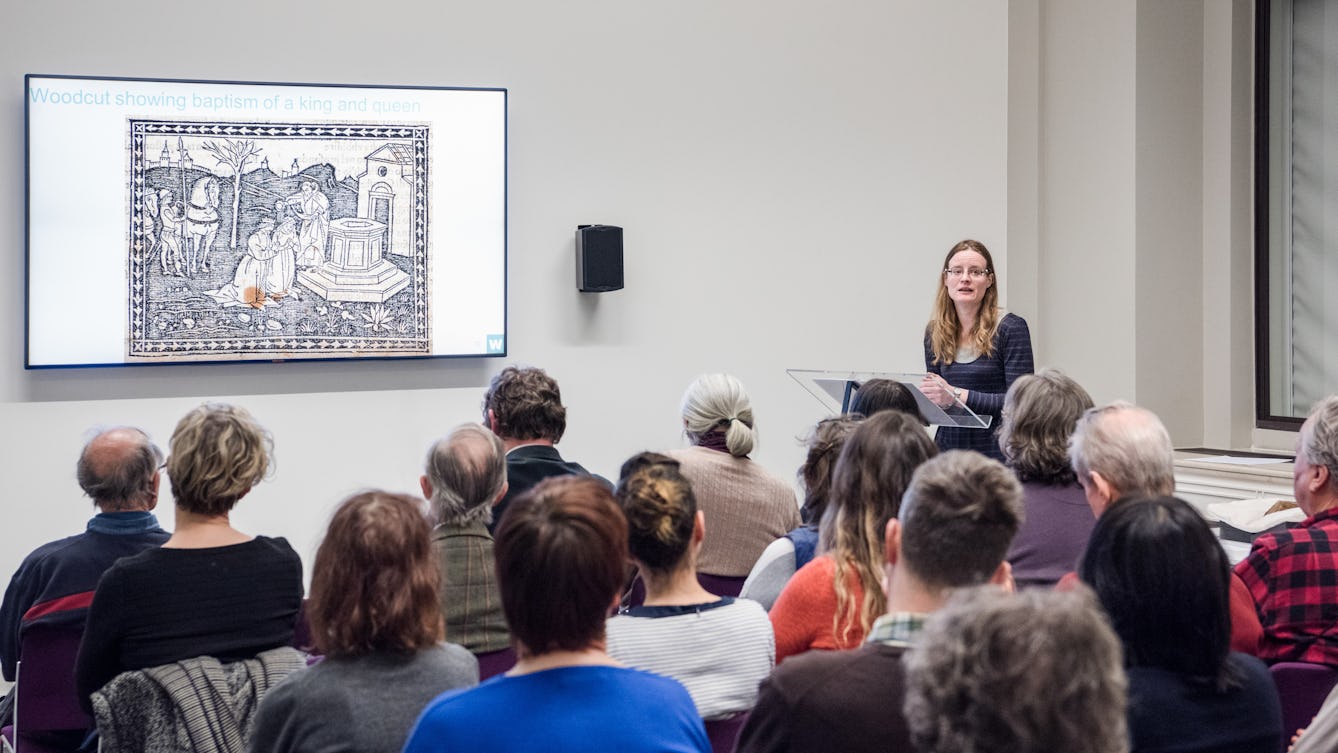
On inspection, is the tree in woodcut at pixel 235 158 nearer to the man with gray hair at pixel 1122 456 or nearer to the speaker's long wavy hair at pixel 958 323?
the speaker's long wavy hair at pixel 958 323

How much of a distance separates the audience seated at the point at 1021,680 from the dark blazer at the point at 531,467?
244 cm

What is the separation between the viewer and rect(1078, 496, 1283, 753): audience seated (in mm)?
1610

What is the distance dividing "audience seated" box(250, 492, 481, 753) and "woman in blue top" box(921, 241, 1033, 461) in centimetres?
280

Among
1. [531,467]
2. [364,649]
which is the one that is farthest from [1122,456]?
[531,467]

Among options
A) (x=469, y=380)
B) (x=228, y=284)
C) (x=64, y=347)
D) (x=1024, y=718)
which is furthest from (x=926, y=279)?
(x=1024, y=718)

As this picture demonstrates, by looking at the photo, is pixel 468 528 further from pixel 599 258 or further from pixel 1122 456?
pixel 599 258

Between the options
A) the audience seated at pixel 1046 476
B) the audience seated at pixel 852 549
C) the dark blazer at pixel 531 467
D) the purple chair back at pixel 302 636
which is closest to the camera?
the audience seated at pixel 852 549

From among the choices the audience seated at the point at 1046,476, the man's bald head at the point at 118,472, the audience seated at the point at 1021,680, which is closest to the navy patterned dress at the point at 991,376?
the audience seated at the point at 1046,476

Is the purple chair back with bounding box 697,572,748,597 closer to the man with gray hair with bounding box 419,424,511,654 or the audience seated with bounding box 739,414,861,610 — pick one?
the audience seated with bounding box 739,414,861,610

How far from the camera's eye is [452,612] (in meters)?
2.54

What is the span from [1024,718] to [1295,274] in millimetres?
5859

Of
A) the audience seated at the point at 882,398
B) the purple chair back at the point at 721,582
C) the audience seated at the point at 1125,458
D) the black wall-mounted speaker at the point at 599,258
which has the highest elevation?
the black wall-mounted speaker at the point at 599,258

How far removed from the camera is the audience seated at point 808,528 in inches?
103

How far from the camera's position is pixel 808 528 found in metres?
2.69
